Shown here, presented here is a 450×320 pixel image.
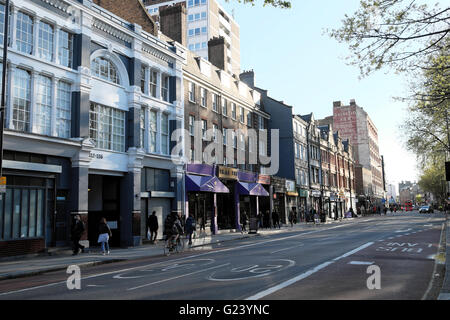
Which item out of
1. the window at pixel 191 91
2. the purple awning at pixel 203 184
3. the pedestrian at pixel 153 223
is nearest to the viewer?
the pedestrian at pixel 153 223

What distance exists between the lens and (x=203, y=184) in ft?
93.9

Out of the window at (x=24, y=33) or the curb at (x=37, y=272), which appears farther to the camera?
the window at (x=24, y=33)

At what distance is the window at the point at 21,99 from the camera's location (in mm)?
17453

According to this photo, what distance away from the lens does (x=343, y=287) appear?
833 centimetres

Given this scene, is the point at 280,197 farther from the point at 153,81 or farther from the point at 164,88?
the point at 153,81

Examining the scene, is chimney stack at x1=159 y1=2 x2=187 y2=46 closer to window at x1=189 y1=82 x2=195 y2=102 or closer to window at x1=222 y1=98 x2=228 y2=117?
window at x1=189 y1=82 x2=195 y2=102

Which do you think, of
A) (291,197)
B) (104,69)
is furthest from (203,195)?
(291,197)

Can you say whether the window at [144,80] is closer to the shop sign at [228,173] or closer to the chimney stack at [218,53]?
the shop sign at [228,173]

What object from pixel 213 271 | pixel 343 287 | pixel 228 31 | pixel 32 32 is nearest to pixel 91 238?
pixel 32 32

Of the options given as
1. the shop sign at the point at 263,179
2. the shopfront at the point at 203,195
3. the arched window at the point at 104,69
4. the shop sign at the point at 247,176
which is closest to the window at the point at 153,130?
the arched window at the point at 104,69

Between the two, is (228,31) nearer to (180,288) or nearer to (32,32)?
(32,32)

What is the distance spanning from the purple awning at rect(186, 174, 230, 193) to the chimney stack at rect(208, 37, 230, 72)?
13.1 m

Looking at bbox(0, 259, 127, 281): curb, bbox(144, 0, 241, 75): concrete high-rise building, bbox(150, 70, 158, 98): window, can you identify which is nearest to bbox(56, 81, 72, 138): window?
bbox(150, 70, 158, 98): window

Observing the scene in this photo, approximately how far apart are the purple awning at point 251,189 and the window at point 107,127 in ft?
49.8
